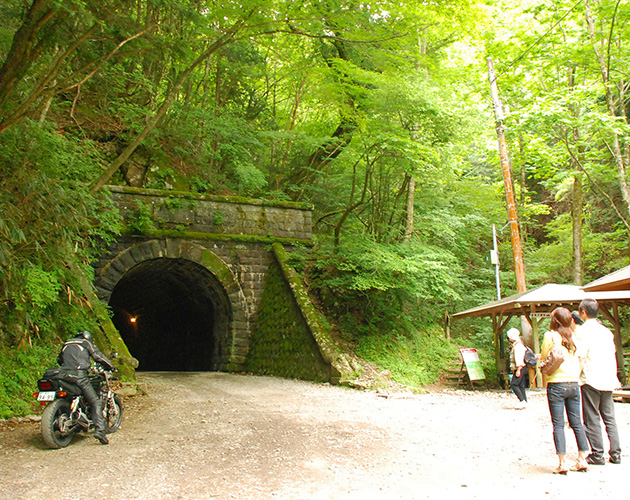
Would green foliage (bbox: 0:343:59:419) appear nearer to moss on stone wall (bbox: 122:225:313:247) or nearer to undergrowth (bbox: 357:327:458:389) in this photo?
moss on stone wall (bbox: 122:225:313:247)

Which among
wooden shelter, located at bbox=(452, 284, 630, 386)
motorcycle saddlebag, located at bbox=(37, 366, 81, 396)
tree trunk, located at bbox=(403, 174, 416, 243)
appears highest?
tree trunk, located at bbox=(403, 174, 416, 243)

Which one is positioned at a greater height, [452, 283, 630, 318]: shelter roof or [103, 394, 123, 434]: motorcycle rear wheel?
[452, 283, 630, 318]: shelter roof

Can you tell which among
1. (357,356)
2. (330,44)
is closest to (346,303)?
(357,356)

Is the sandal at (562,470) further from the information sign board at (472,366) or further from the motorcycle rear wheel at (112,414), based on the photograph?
the information sign board at (472,366)

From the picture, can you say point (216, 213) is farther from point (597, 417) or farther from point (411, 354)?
point (597, 417)

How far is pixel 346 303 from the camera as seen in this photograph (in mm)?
11742

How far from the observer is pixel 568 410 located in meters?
3.75

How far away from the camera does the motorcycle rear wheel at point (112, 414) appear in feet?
16.5

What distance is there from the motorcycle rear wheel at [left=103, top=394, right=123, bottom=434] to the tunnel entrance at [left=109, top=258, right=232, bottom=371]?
6.76m

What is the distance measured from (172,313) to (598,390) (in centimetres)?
1472

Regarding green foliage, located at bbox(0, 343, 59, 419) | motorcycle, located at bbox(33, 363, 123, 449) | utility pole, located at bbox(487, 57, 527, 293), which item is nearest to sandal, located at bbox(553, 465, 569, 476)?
motorcycle, located at bbox(33, 363, 123, 449)

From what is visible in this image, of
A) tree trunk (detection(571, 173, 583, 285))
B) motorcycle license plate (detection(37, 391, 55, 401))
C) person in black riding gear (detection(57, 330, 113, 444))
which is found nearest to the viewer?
motorcycle license plate (detection(37, 391, 55, 401))

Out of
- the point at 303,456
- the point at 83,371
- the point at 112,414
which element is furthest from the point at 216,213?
→ the point at 303,456

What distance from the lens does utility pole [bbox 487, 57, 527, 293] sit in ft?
39.3
